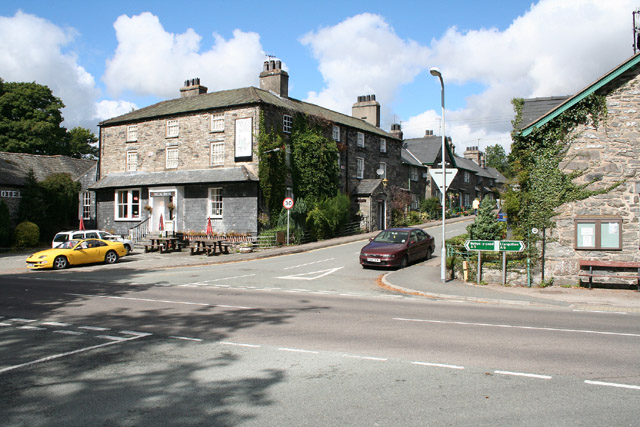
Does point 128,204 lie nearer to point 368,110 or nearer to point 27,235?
point 27,235

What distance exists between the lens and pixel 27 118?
1976 inches

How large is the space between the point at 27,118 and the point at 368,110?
115 ft

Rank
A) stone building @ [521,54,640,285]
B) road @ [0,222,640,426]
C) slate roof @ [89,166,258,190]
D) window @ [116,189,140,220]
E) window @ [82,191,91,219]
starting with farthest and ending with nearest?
window @ [82,191,91,219] < window @ [116,189,140,220] < slate roof @ [89,166,258,190] < stone building @ [521,54,640,285] < road @ [0,222,640,426]

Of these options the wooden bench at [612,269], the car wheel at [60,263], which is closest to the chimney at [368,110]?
the car wheel at [60,263]

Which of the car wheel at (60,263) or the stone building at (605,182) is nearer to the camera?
the stone building at (605,182)

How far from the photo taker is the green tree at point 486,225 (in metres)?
18.9

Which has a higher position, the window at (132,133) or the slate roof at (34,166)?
the window at (132,133)

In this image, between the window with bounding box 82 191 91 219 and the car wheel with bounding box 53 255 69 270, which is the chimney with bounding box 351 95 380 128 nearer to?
the window with bounding box 82 191 91 219

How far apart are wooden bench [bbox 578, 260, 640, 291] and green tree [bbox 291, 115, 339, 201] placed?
19.6 meters

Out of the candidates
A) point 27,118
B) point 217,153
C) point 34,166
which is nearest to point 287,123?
point 217,153

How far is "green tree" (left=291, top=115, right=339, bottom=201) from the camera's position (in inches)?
1277

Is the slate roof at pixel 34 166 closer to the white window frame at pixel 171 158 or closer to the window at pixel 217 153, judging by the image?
the white window frame at pixel 171 158

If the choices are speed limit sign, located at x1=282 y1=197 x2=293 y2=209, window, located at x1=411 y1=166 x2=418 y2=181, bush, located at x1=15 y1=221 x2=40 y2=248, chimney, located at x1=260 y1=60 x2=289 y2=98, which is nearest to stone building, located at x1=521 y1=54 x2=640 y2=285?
speed limit sign, located at x1=282 y1=197 x2=293 y2=209

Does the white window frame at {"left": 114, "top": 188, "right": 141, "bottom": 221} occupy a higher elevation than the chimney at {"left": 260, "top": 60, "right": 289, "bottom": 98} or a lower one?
lower
